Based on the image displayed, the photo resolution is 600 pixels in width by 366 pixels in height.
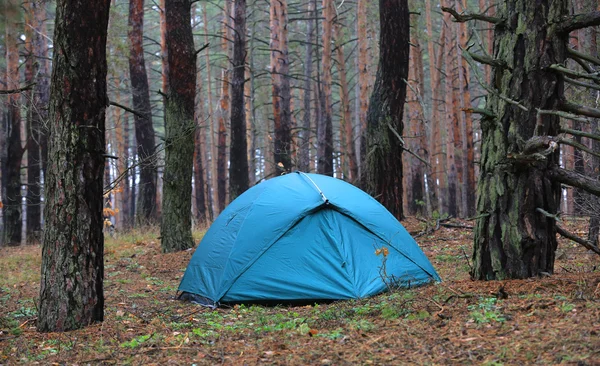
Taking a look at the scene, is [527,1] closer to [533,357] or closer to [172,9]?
[533,357]

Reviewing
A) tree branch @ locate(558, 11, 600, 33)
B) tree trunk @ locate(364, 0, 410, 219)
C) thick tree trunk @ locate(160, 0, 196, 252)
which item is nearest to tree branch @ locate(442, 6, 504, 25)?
tree branch @ locate(558, 11, 600, 33)

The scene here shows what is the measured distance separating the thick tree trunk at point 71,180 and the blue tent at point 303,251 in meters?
2.01

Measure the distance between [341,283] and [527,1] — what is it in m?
3.61

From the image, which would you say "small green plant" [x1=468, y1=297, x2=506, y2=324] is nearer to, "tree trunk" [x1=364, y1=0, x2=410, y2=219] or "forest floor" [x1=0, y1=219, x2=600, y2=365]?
"forest floor" [x1=0, y1=219, x2=600, y2=365]

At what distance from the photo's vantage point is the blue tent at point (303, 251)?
22.4 ft

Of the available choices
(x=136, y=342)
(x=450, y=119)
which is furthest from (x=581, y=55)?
(x=450, y=119)

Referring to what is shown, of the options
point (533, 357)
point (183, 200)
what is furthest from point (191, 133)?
point (533, 357)

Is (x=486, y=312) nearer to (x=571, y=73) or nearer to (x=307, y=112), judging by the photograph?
(x=571, y=73)

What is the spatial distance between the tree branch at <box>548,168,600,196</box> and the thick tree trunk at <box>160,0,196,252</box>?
7.02m

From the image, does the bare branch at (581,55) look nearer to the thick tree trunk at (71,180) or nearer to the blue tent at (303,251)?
the blue tent at (303,251)

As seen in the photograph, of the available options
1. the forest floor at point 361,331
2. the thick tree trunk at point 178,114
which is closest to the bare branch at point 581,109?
the forest floor at point 361,331

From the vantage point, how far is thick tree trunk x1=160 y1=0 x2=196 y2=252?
10414 mm

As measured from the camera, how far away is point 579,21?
4.65 meters

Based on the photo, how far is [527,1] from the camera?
487 cm
